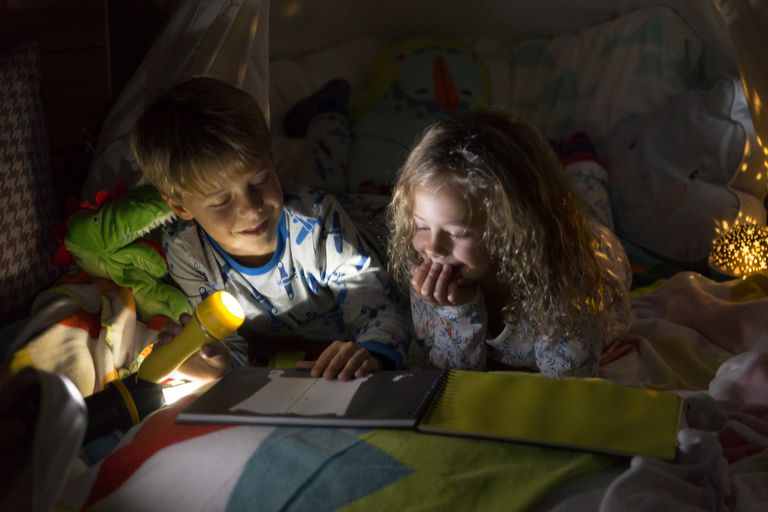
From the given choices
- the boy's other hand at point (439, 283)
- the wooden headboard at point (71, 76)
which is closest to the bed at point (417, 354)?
the wooden headboard at point (71, 76)

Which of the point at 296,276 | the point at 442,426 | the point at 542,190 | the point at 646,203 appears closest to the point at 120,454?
the point at 442,426

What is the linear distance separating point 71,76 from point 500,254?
0.97m

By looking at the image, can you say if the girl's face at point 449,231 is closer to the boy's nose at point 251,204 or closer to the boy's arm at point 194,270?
the boy's nose at point 251,204

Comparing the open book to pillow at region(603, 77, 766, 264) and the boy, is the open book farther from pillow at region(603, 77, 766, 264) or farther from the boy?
pillow at region(603, 77, 766, 264)

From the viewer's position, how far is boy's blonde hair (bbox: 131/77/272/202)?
120 centimetres

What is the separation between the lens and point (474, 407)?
0.98 m

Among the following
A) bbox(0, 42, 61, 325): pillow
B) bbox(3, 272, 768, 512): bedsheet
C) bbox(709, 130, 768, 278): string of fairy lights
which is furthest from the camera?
bbox(709, 130, 768, 278): string of fairy lights

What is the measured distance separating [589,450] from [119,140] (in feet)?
3.37

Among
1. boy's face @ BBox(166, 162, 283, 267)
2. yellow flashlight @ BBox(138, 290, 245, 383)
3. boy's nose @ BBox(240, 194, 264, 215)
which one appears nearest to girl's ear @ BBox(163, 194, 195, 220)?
boy's face @ BBox(166, 162, 283, 267)

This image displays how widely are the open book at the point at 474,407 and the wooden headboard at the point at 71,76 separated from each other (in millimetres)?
756

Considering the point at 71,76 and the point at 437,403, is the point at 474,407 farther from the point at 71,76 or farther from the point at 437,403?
the point at 71,76

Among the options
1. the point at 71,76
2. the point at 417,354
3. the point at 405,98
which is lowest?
the point at 417,354

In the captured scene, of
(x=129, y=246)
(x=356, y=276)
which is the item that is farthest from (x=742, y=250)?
(x=129, y=246)

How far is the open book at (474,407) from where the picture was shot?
0.91 m
